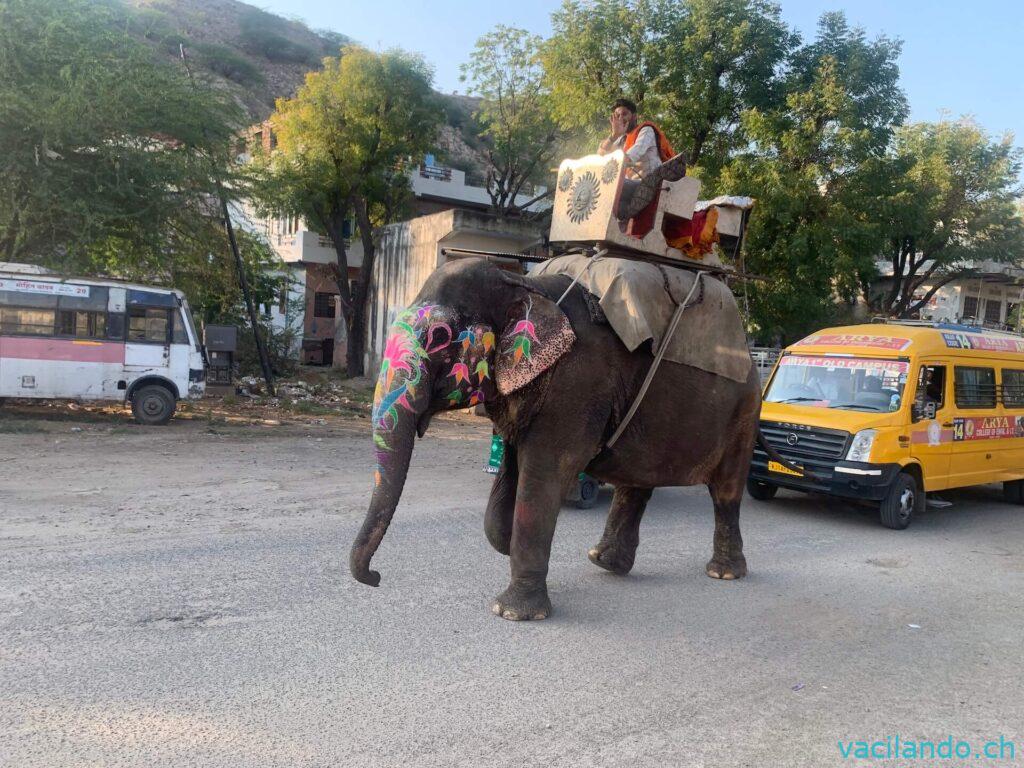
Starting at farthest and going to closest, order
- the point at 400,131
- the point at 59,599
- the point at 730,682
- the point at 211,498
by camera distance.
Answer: the point at 400,131 → the point at 211,498 → the point at 59,599 → the point at 730,682

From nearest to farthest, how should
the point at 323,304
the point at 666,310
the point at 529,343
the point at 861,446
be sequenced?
the point at 529,343 < the point at 666,310 < the point at 861,446 < the point at 323,304

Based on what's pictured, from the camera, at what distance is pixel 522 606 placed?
15.3ft

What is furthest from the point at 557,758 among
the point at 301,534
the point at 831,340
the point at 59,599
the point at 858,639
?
the point at 831,340

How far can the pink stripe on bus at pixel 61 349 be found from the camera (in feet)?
41.0

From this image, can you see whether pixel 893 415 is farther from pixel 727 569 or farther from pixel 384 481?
pixel 384 481

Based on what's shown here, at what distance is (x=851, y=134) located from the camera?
13.5 meters

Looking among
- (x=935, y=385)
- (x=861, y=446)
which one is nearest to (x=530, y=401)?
(x=861, y=446)

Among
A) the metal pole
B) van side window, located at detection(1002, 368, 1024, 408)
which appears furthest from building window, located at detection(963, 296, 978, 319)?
the metal pole

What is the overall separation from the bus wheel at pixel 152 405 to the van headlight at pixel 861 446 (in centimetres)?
1092

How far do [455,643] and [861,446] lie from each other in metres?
5.60

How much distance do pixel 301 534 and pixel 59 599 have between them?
2.11 m

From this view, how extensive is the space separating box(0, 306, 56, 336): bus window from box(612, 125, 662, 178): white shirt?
1131 centimetres

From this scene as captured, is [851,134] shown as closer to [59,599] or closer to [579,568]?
[579,568]

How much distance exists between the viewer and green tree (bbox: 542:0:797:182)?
15.2 m
